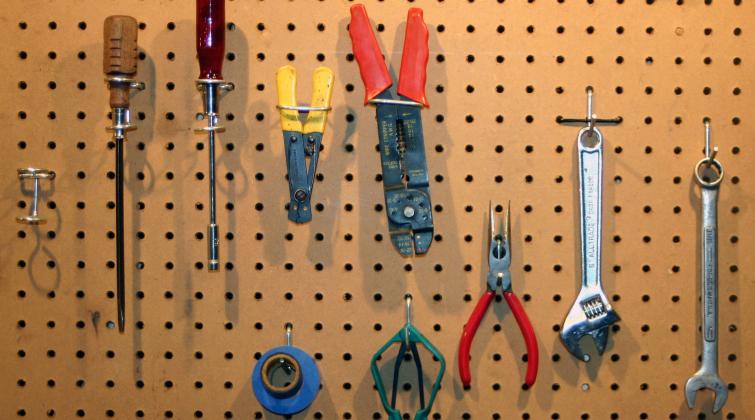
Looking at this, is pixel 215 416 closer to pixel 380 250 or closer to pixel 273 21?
pixel 380 250

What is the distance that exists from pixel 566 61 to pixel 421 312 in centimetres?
56

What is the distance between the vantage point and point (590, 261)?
156 centimetres

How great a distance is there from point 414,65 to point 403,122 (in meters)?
0.11

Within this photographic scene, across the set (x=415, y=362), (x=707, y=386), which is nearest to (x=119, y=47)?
(x=415, y=362)

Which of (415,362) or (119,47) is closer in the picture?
(119,47)

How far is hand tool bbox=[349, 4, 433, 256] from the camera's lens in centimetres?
149

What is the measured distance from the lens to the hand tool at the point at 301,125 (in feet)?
4.96

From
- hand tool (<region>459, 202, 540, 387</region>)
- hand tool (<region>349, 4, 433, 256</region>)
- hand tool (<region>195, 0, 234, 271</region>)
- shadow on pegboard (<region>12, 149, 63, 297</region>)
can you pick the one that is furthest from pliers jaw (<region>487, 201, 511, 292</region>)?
shadow on pegboard (<region>12, 149, 63, 297</region>)

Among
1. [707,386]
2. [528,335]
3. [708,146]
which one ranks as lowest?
[707,386]

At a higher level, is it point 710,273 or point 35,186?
point 35,186

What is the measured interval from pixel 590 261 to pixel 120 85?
36.7 inches

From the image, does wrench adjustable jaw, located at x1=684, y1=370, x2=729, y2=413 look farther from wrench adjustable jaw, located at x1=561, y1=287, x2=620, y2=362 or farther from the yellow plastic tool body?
the yellow plastic tool body

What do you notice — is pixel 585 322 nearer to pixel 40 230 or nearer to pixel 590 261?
pixel 590 261

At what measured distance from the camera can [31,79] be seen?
1568 mm
